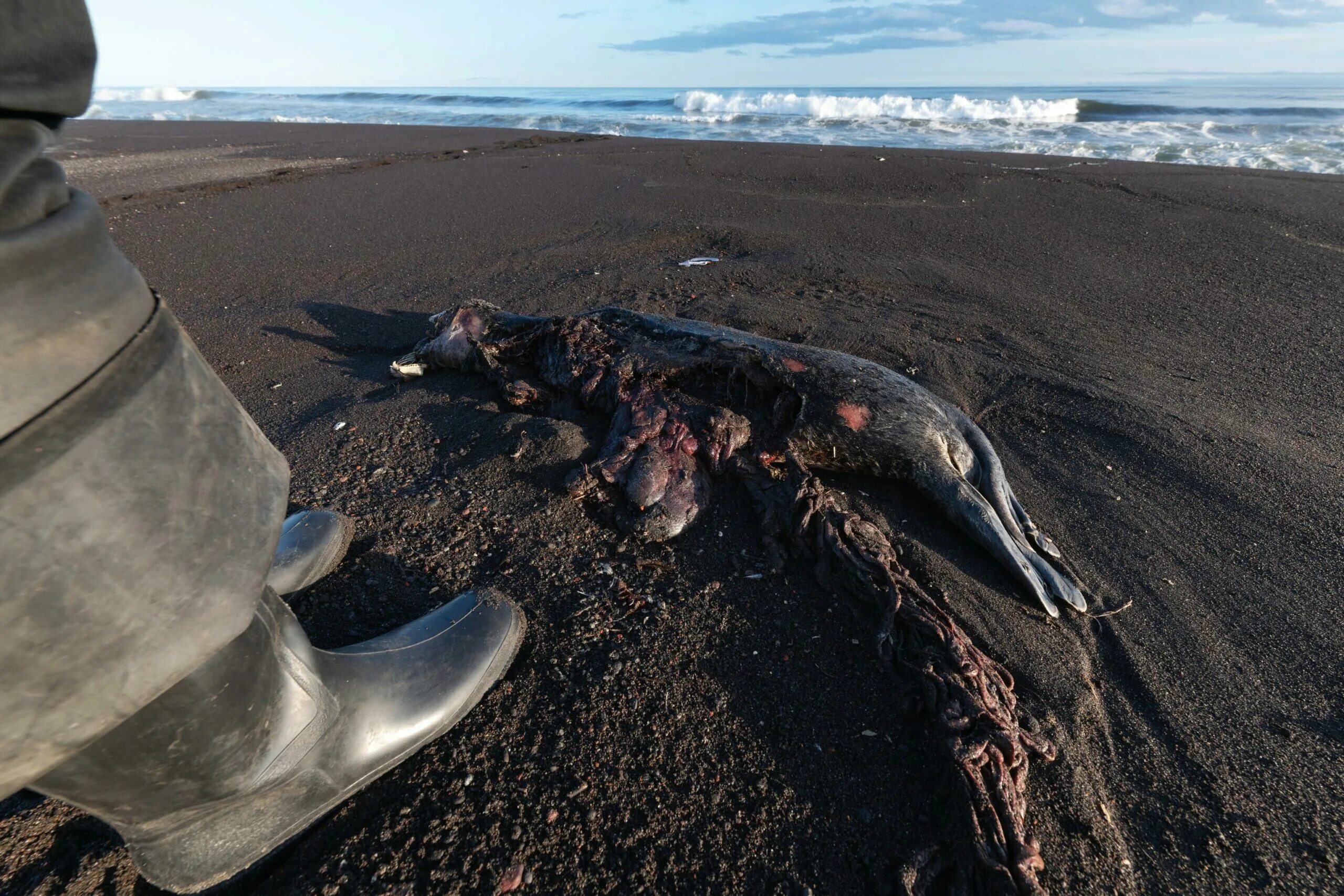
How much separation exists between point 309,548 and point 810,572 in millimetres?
1803

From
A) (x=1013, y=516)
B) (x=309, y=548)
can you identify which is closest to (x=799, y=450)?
(x=1013, y=516)

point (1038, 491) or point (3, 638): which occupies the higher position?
point (3, 638)

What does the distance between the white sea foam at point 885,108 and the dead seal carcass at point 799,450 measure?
17.9 metres

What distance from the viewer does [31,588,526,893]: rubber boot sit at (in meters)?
1.20

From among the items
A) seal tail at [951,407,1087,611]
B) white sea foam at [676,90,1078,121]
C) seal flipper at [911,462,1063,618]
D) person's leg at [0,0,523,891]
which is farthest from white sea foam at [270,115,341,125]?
person's leg at [0,0,523,891]

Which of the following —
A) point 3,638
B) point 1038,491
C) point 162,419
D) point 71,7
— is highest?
point 71,7

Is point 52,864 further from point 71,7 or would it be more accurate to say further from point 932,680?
point 932,680

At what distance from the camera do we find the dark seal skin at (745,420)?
9.18 ft

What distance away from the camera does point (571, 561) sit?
8.43 feet

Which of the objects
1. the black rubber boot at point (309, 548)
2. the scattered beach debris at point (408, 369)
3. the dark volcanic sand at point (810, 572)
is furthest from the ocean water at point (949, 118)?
the black rubber boot at point (309, 548)

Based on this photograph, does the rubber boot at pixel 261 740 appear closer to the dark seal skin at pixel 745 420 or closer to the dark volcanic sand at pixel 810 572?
the dark volcanic sand at pixel 810 572

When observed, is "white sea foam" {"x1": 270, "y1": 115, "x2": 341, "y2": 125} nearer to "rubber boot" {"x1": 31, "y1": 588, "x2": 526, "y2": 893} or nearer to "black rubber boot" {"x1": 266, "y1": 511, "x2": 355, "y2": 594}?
"black rubber boot" {"x1": 266, "y1": 511, "x2": 355, "y2": 594}

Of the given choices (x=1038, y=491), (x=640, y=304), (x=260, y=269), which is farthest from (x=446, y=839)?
→ (x=260, y=269)

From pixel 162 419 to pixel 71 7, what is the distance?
0.58 m
